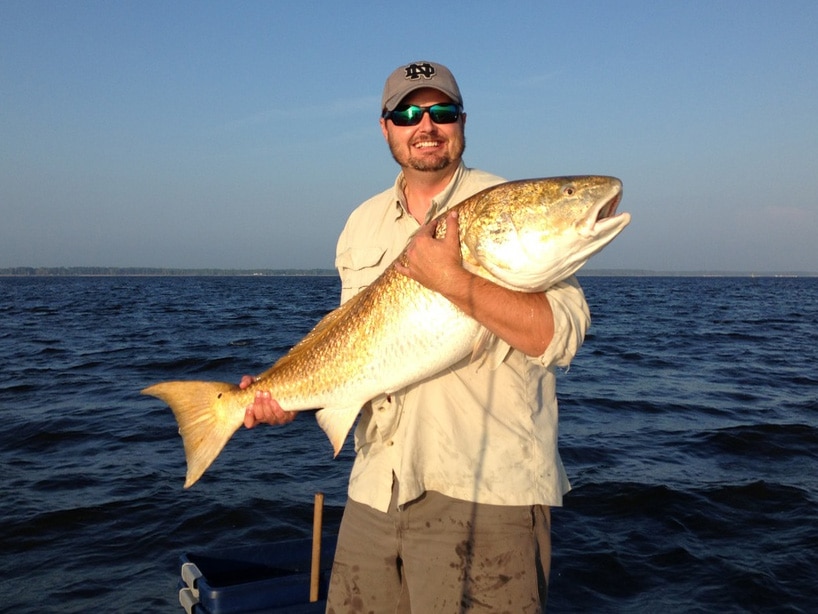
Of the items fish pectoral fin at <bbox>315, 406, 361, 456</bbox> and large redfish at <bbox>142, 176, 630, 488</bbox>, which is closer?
large redfish at <bbox>142, 176, 630, 488</bbox>

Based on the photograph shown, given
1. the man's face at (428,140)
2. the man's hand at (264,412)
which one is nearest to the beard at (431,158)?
the man's face at (428,140)

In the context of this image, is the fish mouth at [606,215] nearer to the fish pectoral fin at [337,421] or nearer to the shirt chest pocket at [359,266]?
the shirt chest pocket at [359,266]

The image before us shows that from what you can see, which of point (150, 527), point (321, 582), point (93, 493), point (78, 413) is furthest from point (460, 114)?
point (78, 413)

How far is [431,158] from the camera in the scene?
10.7 feet

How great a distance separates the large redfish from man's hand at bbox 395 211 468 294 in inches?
2.4

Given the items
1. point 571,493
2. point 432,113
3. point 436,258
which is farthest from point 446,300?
point 571,493

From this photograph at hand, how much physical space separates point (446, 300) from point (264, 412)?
1262 mm

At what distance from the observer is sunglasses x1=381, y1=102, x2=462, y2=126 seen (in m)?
3.31

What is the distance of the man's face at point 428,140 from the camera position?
129 inches

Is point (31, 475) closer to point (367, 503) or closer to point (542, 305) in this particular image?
point (367, 503)

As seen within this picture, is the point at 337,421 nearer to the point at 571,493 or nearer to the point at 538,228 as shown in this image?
the point at 538,228

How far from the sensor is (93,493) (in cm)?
841

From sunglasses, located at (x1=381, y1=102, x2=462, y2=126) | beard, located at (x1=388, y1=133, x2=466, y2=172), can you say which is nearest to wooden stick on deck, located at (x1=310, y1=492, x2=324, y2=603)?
beard, located at (x1=388, y1=133, x2=466, y2=172)

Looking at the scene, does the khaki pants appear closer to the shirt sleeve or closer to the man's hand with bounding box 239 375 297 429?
the shirt sleeve
